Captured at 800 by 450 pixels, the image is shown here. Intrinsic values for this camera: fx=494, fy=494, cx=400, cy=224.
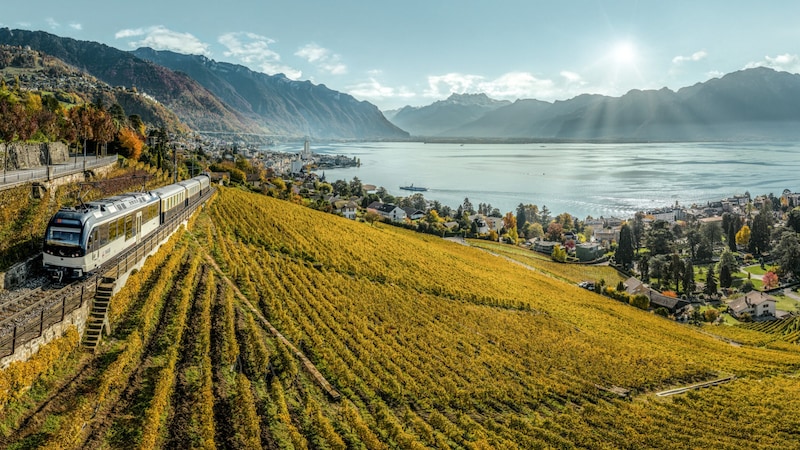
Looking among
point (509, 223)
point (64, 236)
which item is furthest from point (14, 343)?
point (509, 223)

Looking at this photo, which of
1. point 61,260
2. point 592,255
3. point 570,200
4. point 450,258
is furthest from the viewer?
point 570,200

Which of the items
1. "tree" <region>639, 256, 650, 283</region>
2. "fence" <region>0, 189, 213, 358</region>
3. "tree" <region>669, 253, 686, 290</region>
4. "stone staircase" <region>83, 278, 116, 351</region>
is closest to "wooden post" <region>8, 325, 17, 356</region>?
"fence" <region>0, 189, 213, 358</region>

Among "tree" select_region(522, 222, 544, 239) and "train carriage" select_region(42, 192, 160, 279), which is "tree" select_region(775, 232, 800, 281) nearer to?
"tree" select_region(522, 222, 544, 239)

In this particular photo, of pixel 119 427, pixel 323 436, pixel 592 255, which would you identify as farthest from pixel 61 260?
pixel 592 255

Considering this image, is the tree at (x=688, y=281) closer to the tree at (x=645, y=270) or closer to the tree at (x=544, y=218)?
the tree at (x=645, y=270)

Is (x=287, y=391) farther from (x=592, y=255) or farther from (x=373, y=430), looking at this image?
(x=592, y=255)

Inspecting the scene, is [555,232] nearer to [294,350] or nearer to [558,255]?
[558,255]
